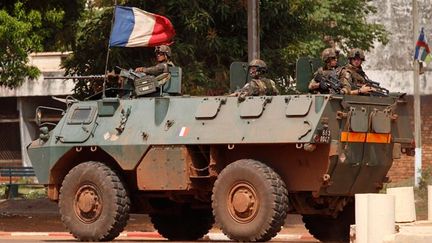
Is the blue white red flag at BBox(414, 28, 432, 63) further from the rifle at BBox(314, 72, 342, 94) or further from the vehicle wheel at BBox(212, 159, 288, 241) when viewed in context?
the vehicle wheel at BBox(212, 159, 288, 241)

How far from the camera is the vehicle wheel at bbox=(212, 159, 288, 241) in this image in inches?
673

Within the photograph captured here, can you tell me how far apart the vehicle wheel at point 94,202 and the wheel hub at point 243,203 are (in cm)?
180

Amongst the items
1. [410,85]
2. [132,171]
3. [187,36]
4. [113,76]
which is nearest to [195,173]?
[132,171]

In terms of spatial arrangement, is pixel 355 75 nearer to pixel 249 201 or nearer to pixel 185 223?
pixel 249 201

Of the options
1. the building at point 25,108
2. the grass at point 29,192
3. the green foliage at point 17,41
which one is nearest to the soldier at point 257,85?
the green foliage at point 17,41

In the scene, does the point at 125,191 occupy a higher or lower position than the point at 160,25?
lower

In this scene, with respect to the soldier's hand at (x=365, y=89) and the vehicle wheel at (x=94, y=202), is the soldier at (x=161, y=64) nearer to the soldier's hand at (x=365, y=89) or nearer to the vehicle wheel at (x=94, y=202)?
the vehicle wheel at (x=94, y=202)

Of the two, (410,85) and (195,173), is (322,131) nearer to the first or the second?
(195,173)

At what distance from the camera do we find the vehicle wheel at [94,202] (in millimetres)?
18547

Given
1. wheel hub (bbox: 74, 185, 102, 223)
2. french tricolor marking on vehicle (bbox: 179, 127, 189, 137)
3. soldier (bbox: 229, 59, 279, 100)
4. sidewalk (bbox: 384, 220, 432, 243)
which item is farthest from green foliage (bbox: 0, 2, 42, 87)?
sidewalk (bbox: 384, 220, 432, 243)

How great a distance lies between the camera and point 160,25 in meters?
22.6

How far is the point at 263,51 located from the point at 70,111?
429 inches

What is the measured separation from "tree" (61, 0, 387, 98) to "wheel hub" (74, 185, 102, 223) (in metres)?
10.2

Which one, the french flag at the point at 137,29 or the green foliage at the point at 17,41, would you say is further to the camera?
the green foliage at the point at 17,41
